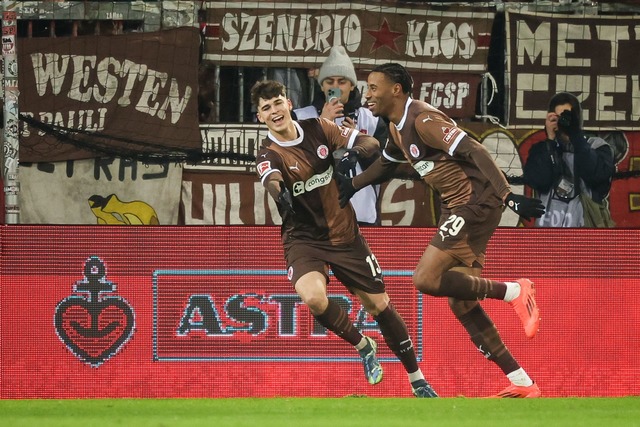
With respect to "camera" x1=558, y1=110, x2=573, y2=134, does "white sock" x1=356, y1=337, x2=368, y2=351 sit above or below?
below

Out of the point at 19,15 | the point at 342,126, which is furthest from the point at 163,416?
the point at 19,15

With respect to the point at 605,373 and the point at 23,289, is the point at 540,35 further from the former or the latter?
the point at 23,289

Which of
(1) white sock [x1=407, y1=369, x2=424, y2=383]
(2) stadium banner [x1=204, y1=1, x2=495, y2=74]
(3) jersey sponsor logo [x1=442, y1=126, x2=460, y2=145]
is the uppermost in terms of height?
(2) stadium banner [x1=204, y1=1, x2=495, y2=74]

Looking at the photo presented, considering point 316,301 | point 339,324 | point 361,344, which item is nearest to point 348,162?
point 316,301

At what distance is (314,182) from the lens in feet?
32.2

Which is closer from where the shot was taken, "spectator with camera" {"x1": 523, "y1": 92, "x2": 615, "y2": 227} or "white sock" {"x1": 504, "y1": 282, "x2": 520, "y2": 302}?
"white sock" {"x1": 504, "y1": 282, "x2": 520, "y2": 302}

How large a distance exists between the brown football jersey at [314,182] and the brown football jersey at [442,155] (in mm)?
398

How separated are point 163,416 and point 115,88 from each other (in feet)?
14.7

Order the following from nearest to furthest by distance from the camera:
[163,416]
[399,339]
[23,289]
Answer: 1. [163,416]
2. [399,339]
3. [23,289]

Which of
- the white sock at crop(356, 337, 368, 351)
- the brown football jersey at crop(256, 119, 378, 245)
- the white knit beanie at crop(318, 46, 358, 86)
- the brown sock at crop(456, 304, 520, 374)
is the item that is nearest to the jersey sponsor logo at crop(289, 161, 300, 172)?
the brown football jersey at crop(256, 119, 378, 245)

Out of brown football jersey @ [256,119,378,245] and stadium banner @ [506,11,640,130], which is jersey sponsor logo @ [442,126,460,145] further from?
stadium banner @ [506,11,640,130]

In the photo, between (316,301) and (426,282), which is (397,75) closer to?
(426,282)

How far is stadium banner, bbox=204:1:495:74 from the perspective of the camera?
1231cm

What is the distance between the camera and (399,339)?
979cm
